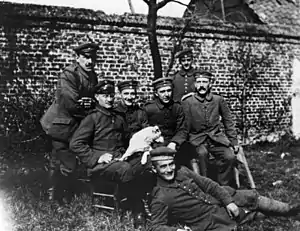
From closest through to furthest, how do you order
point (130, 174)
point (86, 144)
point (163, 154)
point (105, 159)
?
point (163, 154)
point (130, 174)
point (105, 159)
point (86, 144)

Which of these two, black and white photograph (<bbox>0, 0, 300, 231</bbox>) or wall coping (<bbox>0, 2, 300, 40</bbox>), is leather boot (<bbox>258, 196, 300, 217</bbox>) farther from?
wall coping (<bbox>0, 2, 300, 40</bbox>)

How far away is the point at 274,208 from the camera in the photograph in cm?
479

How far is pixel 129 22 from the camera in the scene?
904 centimetres

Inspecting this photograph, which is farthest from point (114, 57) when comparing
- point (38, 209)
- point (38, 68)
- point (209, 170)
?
point (38, 209)

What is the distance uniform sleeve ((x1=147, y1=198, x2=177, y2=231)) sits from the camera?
388 centimetres

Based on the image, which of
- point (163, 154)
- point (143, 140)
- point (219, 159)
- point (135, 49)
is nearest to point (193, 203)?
point (163, 154)

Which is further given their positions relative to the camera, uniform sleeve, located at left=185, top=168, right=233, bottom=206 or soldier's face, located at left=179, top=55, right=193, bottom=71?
soldier's face, located at left=179, top=55, right=193, bottom=71

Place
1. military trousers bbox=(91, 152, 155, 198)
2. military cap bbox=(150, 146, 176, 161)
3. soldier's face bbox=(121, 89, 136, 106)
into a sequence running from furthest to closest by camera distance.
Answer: soldier's face bbox=(121, 89, 136, 106)
military trousers bbox=(91, 152, 155, 198)
military cap bbox=(150, 146, 176, 161)

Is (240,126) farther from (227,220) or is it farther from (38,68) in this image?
(227,220)

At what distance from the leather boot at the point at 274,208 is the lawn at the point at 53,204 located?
0.09 m

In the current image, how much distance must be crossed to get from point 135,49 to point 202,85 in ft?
12.1

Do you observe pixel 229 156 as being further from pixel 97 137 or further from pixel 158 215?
pixel 158 215

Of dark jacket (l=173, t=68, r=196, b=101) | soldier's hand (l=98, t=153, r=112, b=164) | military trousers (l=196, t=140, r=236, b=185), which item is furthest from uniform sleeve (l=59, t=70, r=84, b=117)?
dark jacket (l=173, t=68, r=196, b=101)

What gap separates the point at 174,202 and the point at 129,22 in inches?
227
